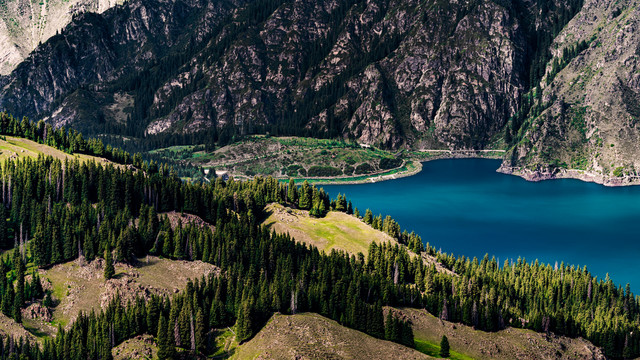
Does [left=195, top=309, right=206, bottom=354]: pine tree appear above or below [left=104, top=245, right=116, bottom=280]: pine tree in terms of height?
below

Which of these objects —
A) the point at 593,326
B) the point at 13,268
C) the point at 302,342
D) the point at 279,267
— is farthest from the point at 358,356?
the point at 13,268

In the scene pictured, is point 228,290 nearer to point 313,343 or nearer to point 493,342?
point 313,343

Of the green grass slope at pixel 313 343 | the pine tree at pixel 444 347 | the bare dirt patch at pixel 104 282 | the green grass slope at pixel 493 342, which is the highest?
the bare dirt patch at pixel 104 282

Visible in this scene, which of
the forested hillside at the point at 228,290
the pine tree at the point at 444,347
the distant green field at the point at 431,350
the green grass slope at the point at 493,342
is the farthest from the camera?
the green grass slope at the point at 493,342

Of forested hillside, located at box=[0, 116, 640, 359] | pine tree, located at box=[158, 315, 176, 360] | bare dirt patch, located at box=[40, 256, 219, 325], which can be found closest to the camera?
pine tree, located at box=[158, 315, 176, 360]

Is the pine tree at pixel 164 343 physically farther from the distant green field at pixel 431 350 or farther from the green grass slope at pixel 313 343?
the distant green field at pixel 431 350

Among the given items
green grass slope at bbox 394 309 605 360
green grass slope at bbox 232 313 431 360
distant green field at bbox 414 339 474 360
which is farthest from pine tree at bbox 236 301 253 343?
green grass slope at bbox 394 309 605 360

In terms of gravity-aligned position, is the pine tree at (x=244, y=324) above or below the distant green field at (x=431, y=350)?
above

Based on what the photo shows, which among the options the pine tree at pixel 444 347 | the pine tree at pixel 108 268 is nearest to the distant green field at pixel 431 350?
the pine tree at pixel 444 347

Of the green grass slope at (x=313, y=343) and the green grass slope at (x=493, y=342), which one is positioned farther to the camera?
the green grass slope at (x=493, y=342)

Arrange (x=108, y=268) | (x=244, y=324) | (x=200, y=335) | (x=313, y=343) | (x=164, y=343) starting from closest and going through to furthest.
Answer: (x=164, y=343)
(x=313, y=343)
(x=200, y=335)
(x=244, y=324)
(x=108, y=268)

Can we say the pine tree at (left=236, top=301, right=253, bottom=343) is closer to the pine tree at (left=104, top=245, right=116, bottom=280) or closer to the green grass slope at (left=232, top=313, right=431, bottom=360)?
the green grass slope at (left=232, top=313, right=431, bottom=360)

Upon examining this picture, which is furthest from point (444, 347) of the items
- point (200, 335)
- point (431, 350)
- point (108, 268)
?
point (108, 268)
